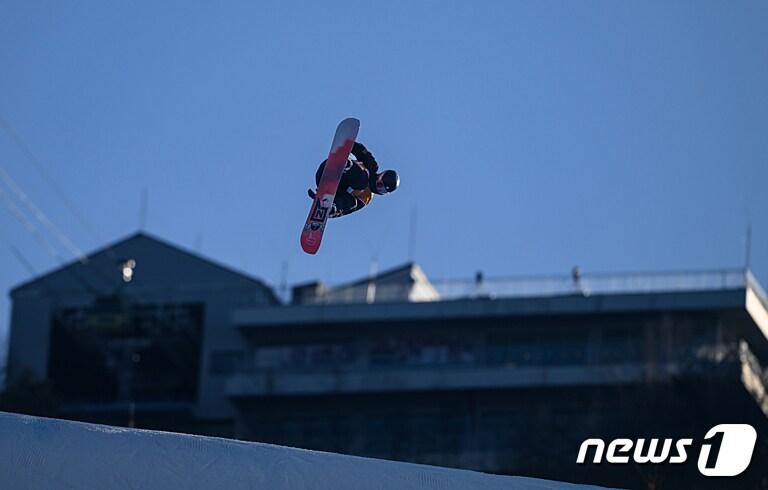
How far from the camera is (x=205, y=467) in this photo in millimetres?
28906

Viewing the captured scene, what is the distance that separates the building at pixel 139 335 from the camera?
2923 inches

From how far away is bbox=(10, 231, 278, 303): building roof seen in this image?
77.2 metres

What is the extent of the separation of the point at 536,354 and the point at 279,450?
1590 inches

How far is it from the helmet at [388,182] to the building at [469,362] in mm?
29445

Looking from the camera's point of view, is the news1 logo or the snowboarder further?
the news1 logo

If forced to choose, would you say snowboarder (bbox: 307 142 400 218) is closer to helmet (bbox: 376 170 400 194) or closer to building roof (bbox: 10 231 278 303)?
helmet (bbox: 376 170 400 194)

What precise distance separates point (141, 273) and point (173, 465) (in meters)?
50.0

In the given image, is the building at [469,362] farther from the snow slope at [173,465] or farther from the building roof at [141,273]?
the snow slope at [173,465]

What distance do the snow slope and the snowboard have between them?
4.40m

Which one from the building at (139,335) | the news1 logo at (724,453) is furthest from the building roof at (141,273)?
the news1 logo at (724,453)

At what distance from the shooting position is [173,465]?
94.6ft

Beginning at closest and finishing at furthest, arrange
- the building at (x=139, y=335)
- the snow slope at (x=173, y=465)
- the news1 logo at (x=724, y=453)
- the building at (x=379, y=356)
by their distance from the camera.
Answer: the snow slope at (x=173, y=465) → the news1 logo at (x=724, y=453) → the building at (x=379, y=356) → the building at (x=139, y=335)

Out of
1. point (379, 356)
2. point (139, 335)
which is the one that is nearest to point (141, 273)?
point (139, 335)

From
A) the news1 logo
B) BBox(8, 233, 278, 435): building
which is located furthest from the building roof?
the news1 logo
